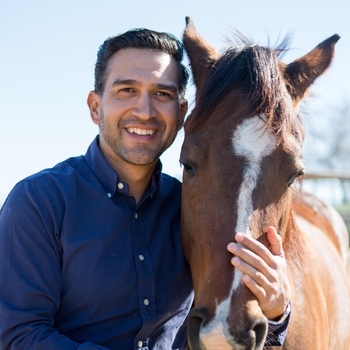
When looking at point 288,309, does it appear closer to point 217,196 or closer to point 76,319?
point 217,196

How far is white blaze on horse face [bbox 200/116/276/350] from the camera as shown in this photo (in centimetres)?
215

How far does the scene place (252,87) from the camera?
274cm

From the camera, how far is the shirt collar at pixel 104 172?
9.90ft

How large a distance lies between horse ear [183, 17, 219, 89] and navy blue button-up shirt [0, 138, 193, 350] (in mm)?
731

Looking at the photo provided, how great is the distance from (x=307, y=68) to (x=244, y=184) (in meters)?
1.11

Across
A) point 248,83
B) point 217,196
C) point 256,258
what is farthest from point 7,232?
point 248,83

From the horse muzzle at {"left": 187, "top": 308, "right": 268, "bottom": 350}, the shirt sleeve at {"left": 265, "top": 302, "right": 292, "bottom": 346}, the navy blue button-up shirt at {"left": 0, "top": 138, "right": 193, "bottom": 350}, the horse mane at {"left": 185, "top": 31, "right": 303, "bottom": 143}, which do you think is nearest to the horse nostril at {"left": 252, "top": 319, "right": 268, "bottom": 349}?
the horse muzzle at {"left": 187, "top": 308, "right": 268, "bottom": 350}

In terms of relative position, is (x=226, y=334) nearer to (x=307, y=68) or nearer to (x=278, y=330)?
(x=278, y=330)

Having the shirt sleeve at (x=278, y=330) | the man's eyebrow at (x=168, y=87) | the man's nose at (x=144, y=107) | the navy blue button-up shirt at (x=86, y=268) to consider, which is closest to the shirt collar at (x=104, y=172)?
the navy blue button-up shirt at (x=86, y=268)

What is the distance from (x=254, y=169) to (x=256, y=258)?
15.7 inches

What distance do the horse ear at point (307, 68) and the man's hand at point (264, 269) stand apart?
100 cm

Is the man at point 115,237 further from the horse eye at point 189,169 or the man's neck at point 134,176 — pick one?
the horse eye at point 189,169

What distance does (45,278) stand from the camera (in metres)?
2.66

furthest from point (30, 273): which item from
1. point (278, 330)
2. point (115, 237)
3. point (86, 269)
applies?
point (278, 330)
